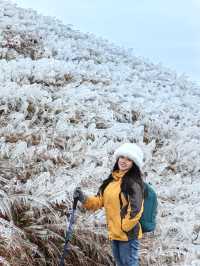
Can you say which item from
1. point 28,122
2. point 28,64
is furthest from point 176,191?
point 28,64

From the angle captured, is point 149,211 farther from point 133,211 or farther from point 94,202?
point 94,202

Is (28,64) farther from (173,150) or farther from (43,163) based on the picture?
(43,163)

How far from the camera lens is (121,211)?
567cm

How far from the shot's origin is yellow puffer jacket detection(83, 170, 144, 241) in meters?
5.57

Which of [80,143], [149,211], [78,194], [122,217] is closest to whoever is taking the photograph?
[122,217]

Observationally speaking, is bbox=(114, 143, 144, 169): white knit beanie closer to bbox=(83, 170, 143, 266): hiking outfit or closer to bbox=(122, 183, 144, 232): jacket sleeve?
bbox=(83, 170, 143, 266): hiking outfit

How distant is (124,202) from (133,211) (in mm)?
172

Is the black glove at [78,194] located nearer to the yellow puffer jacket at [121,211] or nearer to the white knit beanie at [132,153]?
the yellow puffer jacket at [121,211]

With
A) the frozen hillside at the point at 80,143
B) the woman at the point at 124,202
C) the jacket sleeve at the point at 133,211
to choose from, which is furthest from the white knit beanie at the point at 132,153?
the frozen hillside at the point at 80,143

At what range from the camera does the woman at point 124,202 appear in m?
5.60

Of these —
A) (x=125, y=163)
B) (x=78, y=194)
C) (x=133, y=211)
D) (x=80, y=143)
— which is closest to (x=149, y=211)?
(x=133, y=211)

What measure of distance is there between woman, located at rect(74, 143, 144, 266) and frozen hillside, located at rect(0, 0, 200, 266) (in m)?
0.80

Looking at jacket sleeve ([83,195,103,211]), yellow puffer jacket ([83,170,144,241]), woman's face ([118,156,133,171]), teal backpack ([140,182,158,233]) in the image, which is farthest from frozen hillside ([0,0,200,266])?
woman's face ([118,156,133,171])

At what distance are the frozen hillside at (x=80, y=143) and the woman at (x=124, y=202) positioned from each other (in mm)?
797
